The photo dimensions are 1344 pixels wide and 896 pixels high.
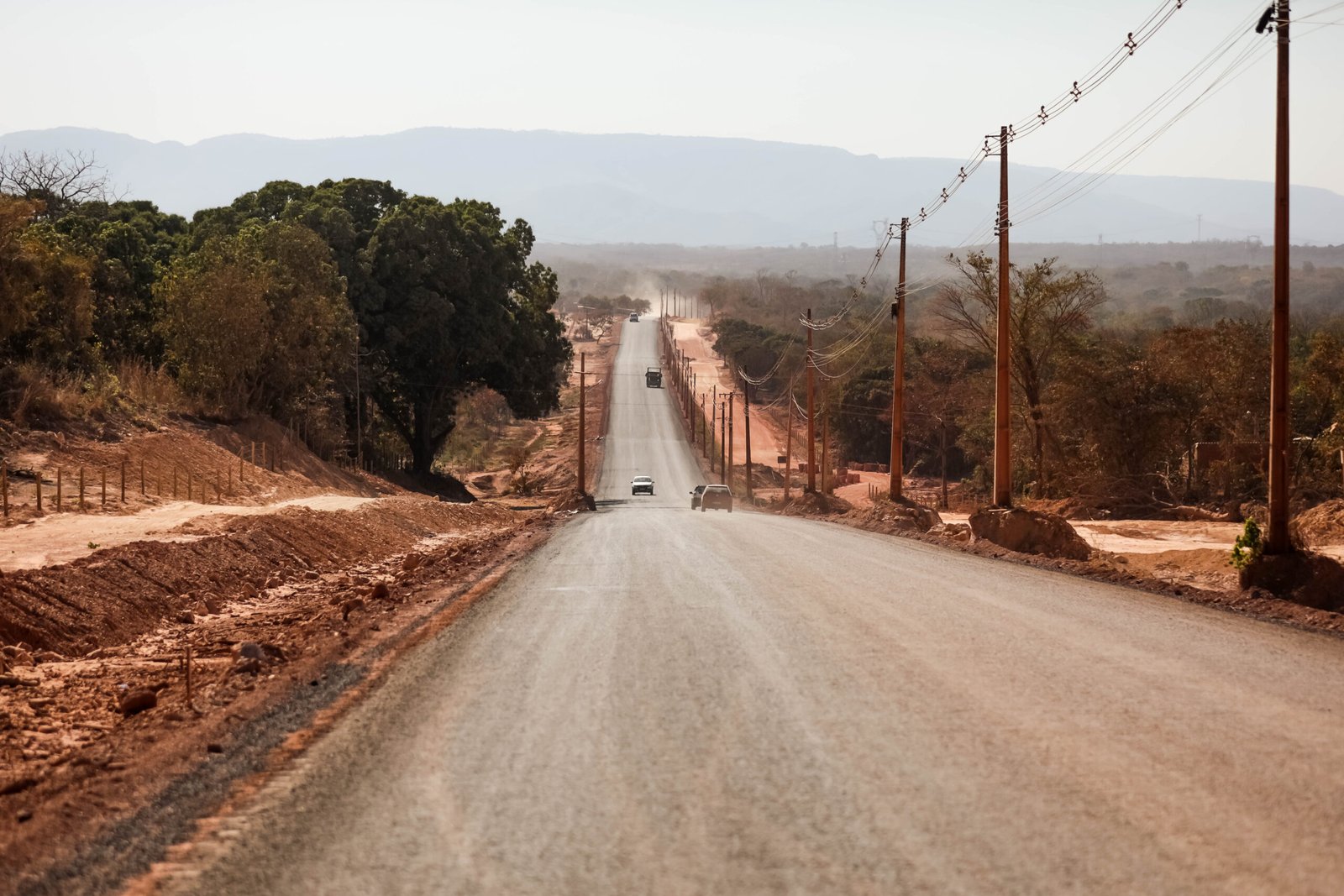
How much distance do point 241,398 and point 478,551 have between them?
21.9 metres

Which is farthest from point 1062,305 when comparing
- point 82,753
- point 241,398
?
point 82,753

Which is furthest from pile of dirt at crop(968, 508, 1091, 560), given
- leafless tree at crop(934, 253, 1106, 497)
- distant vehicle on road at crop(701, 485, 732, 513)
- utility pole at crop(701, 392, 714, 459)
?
utility pole at crop(701, 392, 714, 459)

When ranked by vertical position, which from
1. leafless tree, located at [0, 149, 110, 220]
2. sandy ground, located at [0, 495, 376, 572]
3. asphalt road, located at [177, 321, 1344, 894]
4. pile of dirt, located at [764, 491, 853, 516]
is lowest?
pile of dirt, located at [764, 491, 853, 516]

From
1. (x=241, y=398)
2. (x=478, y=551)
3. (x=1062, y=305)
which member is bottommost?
(x=478, y=551)

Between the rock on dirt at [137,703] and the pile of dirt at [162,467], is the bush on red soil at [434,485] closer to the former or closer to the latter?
the pile of dirt at [162,467]

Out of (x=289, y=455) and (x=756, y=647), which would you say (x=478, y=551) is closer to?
(x=756, y=647)

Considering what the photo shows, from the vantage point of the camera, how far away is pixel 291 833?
6.50m

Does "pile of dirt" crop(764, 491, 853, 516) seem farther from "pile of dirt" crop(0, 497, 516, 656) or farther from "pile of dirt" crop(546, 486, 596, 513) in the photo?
"pile of dirt" crop(0, 497, 516, 656)

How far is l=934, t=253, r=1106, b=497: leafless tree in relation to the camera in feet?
187

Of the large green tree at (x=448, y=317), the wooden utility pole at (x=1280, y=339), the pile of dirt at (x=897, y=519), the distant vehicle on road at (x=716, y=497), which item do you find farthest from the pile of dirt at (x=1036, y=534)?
the large green tree at (x=448, y=317)

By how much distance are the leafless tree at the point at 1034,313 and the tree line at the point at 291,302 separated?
22.8 meters

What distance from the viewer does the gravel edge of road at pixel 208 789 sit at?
599 cm

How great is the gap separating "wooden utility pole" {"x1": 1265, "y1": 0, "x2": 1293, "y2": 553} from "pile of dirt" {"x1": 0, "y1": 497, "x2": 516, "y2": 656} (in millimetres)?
14367

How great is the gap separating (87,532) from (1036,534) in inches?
702
